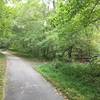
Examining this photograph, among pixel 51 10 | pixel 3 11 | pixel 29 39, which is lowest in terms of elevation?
pixel 29 39

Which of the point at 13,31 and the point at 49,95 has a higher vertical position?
the point at 13,31

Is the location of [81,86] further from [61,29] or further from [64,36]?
[64,36]

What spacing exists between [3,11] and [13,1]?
160cm

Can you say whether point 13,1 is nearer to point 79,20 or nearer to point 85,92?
point 79,20

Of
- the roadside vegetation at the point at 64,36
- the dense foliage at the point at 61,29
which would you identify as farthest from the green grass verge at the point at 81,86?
the dense foliage at the point at 61,29

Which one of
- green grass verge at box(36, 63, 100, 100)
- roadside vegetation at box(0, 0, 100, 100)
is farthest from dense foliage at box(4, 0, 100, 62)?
green grass verge at box(36, 63, 100, 100)

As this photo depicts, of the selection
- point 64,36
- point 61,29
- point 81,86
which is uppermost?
point 61,29

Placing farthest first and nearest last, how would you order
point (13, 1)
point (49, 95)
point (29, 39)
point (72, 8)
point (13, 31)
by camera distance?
point (13, 31) → point (29, 39) → point (13, 1) → point (72, 8) → point (49, 95)

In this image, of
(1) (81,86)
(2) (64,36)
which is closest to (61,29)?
(2) (64,36)

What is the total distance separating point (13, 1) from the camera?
20047 millimetres

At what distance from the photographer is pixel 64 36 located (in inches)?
797

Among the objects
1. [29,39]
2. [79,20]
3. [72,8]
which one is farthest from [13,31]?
[72,8]

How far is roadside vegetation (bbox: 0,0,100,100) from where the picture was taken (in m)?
12.3

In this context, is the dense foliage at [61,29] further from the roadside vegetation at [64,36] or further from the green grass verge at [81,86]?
the green grass verge at [81,86]
